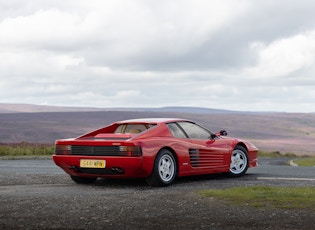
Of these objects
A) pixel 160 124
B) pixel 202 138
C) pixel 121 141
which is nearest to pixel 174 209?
pixel 121 141

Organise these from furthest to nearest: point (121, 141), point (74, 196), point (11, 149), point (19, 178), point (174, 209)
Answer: point (11, 149) < point (19, 178) < point (121, 141) < point (74, 196) < point (174, 209)

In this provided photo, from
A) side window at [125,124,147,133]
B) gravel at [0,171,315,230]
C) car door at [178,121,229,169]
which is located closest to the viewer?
gravel at [0,171,315,230]

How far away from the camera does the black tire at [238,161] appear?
13.4 metres

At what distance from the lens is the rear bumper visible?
36.3 feet

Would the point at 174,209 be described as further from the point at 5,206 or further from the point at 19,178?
the point at 19,178

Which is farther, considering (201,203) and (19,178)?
(19,178)

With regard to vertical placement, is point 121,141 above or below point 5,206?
above

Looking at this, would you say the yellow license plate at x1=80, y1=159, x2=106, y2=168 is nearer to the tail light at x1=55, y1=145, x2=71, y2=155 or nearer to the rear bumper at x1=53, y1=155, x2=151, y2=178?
the rear bumper at x1=53, y1=155, x2=151, y2=178

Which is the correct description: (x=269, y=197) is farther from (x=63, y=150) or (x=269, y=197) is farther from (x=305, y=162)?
(x=305, y=162)

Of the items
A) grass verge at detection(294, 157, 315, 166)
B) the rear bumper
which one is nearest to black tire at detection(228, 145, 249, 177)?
the rear bumper

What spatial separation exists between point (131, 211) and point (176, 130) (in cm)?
432

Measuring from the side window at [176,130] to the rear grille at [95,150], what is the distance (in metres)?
1.41

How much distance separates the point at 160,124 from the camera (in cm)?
1192

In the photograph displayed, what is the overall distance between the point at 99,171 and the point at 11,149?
17.8m
